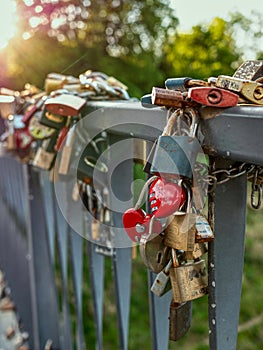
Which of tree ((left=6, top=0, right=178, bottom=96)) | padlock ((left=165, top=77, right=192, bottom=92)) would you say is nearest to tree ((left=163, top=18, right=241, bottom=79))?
padlock ((left=165, top=77, right=192, bottom=92))

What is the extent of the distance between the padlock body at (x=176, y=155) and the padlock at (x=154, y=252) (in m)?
0.08

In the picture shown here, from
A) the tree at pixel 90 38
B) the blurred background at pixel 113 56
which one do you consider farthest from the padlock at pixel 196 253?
the tree at pixel 90 38

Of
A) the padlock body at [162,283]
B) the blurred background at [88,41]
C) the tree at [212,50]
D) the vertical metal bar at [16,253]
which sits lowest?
the vertical metal bar at [16,253]

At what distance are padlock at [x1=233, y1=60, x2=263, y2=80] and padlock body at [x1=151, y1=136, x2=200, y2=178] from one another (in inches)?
3.0

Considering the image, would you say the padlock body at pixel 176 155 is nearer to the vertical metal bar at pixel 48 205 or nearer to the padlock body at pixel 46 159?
the padlock body at pixel 46 159

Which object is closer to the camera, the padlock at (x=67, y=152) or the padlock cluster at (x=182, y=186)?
the padlock cluster at (x=182, y=186)

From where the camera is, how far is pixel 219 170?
50 centimetres

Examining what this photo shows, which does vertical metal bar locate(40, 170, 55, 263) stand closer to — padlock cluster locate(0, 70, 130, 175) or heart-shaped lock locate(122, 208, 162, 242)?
padlock cluster locate(0, 70, 130, 175)

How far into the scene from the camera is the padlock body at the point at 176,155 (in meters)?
0.47

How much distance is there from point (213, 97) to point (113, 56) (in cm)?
358

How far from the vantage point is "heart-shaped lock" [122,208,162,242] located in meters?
0.52

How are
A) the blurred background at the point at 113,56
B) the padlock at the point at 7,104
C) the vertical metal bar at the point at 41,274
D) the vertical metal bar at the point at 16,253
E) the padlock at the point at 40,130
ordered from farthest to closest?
1. the blurred background at the point at 113,56
2. the vertical metal bar at the point at 16,253
3. the vertical metal bar at the point at 41,274
4. the padlock at the point at 7,104
5. the padlock at the point at 40,130

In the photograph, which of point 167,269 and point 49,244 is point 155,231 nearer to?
point 167,269

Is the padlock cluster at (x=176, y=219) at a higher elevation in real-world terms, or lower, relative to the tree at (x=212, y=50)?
lower
